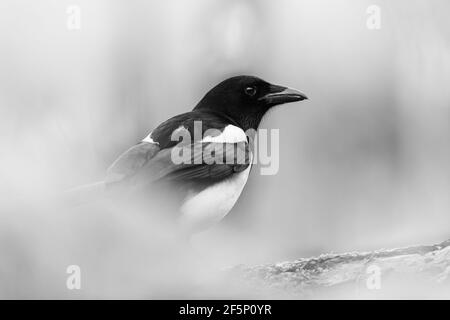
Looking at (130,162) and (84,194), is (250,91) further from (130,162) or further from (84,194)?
(84,194)

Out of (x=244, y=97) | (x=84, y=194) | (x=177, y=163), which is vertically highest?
(x=244, y=97)

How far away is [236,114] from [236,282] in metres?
1.46

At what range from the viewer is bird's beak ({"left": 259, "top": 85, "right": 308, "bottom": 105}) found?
15.6 feet

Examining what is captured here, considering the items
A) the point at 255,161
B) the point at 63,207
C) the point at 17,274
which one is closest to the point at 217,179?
the point at 255,161

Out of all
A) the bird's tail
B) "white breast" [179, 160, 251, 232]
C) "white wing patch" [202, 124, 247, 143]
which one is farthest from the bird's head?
the bird's tail

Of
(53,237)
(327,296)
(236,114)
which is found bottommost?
(327,296)

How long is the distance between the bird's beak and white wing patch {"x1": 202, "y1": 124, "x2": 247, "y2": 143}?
319 mm

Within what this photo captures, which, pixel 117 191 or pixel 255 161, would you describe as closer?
pixel 117 191

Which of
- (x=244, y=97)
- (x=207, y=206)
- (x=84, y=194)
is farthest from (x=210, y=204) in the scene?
(x=244, y=97)

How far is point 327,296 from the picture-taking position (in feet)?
11.6

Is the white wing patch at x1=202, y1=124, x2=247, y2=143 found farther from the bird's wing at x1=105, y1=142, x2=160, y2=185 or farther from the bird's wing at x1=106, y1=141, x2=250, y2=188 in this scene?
the bird's wing at x1=105, y1=142, x2=160, y2=185

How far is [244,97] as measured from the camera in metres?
4.82

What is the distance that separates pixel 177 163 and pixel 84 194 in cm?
54

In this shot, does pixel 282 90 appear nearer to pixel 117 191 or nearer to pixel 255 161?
pixel 255 161
